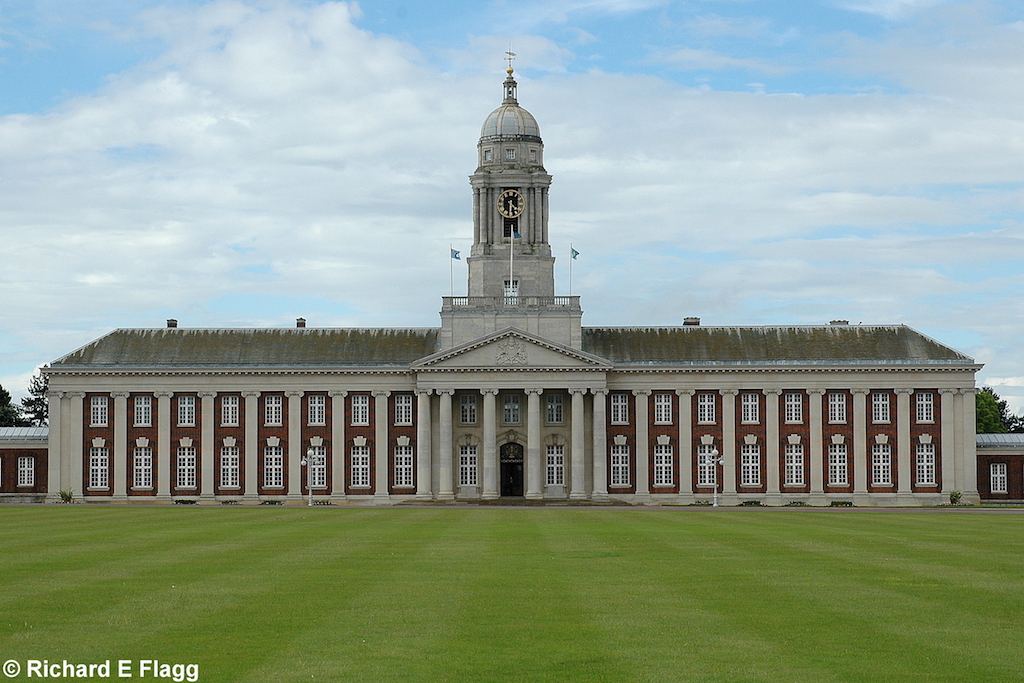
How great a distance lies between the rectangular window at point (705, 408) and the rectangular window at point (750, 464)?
114 inches

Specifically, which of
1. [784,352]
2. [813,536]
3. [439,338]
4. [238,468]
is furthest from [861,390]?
[813,536]

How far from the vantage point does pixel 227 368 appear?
308 ft

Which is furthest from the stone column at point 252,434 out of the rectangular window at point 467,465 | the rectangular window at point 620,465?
the rectangular window at point 620,465

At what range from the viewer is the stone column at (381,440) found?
93.2 metres

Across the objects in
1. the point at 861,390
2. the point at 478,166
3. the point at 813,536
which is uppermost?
the point at 478,166

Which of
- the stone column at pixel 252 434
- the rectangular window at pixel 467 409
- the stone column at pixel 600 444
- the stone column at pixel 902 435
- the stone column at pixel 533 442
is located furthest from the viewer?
the rectangular window at pixel 467 409

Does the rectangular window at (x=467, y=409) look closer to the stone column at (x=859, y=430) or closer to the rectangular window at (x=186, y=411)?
the rectangular window at (x=186, y=411)

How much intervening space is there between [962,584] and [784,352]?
68.3 metres

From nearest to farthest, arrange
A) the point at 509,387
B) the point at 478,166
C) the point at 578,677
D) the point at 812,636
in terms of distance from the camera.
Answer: the point at 578,677
the point at 812,636
the point at 509,387
the point at 478,166

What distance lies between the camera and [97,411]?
94.8m

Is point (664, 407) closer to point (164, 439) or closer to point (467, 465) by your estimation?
point (467, 465)

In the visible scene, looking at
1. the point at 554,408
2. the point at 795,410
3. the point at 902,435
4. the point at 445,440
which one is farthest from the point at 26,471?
the point at 902,435

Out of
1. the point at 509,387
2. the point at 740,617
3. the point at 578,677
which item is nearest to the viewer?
the point at 578,677

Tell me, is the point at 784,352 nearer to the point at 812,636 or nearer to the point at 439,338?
the point at 439,338
